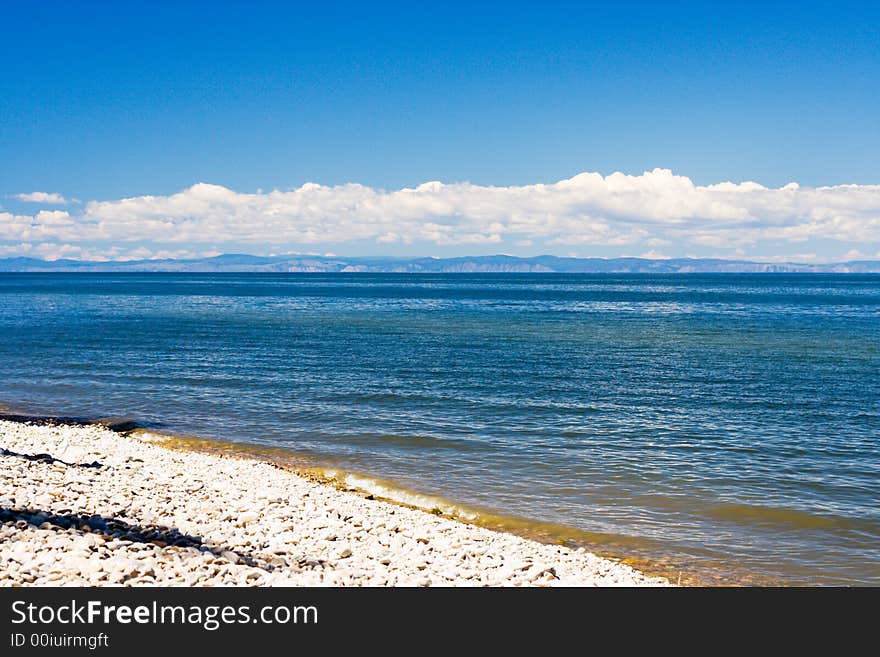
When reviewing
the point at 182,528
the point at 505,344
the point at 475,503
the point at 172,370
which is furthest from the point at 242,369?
the point at 182,528

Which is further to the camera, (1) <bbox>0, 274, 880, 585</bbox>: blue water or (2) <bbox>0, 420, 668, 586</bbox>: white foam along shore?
(1) <bbox>0, 274, 880, 585</bbox>: blue water

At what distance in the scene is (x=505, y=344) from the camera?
175 ft

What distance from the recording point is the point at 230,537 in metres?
12.7

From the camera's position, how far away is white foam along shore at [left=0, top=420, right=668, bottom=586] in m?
10.2

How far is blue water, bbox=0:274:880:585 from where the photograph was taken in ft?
53.7

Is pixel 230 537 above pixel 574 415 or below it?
above

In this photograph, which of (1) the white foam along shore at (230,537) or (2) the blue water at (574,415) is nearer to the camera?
(1) the white foam along shore at (230,537)

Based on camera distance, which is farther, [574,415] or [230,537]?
[574,415]

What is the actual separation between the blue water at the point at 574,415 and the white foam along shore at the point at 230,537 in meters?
2.93

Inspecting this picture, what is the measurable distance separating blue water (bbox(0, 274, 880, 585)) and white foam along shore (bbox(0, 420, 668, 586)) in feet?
9.62

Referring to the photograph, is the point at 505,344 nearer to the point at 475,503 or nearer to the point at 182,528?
the point at 475,503

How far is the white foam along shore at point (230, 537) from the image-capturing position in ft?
33.3

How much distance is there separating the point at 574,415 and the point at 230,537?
17799mm
